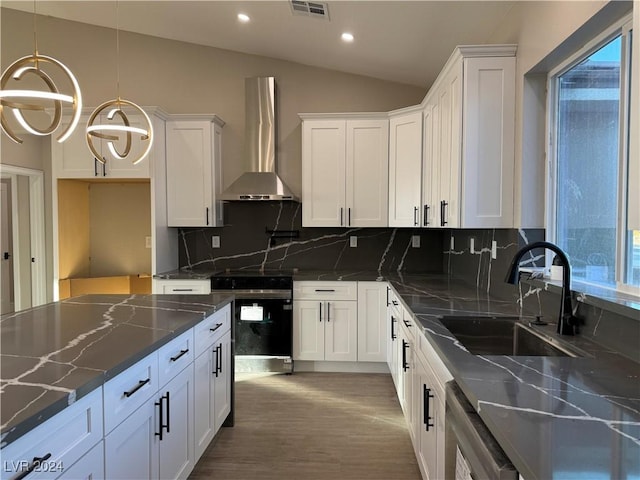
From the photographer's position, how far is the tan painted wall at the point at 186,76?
421cm

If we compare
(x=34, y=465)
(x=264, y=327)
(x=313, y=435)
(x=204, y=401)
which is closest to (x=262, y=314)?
(x=264, y=327)

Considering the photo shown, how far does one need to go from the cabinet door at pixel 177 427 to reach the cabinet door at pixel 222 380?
1.24 ft

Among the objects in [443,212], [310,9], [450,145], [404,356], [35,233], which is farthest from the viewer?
[35,233]

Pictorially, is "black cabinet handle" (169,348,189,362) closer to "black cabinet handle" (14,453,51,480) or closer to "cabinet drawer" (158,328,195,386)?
"cabinet drawer" (158,328,195,386)

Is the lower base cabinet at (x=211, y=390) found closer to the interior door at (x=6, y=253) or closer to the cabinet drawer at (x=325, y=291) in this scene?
the cabinet drawer at (x=325, y=291)

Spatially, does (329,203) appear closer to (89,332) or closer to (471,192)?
(471,192)

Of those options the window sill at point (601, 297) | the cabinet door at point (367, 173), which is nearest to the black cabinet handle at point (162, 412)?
the window sill at point (601, 297)

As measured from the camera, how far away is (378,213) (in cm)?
393

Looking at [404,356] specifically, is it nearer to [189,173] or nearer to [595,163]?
[595,163]

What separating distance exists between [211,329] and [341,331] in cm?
169

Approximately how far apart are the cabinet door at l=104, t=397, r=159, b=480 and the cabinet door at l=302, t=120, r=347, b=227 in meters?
2.66

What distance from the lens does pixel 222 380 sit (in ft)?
8.18

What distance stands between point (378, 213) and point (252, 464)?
2491 mm

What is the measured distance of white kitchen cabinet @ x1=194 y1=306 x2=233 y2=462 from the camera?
209cm
